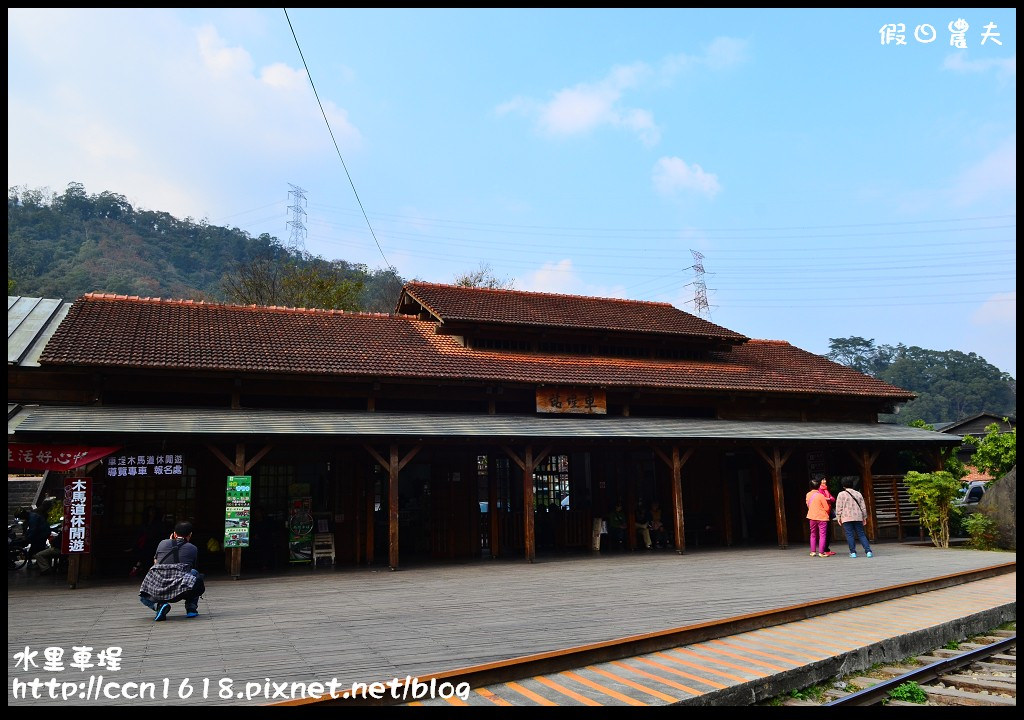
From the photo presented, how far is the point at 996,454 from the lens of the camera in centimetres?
1988

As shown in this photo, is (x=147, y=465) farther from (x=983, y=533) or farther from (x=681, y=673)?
(x=983, y=533)

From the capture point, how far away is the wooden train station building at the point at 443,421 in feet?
41.8

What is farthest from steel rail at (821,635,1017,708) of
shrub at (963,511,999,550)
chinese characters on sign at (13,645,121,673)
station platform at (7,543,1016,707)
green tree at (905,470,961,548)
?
shrub at (963,511,999,550)

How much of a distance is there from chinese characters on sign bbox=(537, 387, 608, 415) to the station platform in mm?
3910

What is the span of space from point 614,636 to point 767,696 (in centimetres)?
163

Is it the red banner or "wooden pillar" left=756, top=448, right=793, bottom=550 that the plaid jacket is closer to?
the red banner

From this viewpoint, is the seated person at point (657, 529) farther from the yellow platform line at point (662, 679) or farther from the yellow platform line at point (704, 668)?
the yellow platform line at point (662, 679)

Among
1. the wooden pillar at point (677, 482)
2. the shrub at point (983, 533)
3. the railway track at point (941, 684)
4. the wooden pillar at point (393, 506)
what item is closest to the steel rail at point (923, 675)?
the railway track at point (941, 684)

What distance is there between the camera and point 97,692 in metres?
4.75

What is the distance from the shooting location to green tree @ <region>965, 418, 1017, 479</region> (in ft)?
64.1

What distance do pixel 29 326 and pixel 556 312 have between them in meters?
12.4

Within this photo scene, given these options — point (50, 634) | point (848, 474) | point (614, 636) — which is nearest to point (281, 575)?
point (50, 634)

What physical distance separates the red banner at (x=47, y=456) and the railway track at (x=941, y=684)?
32.0ft

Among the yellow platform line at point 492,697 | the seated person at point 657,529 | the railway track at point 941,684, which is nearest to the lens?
the yellow platform line at point 492,697
